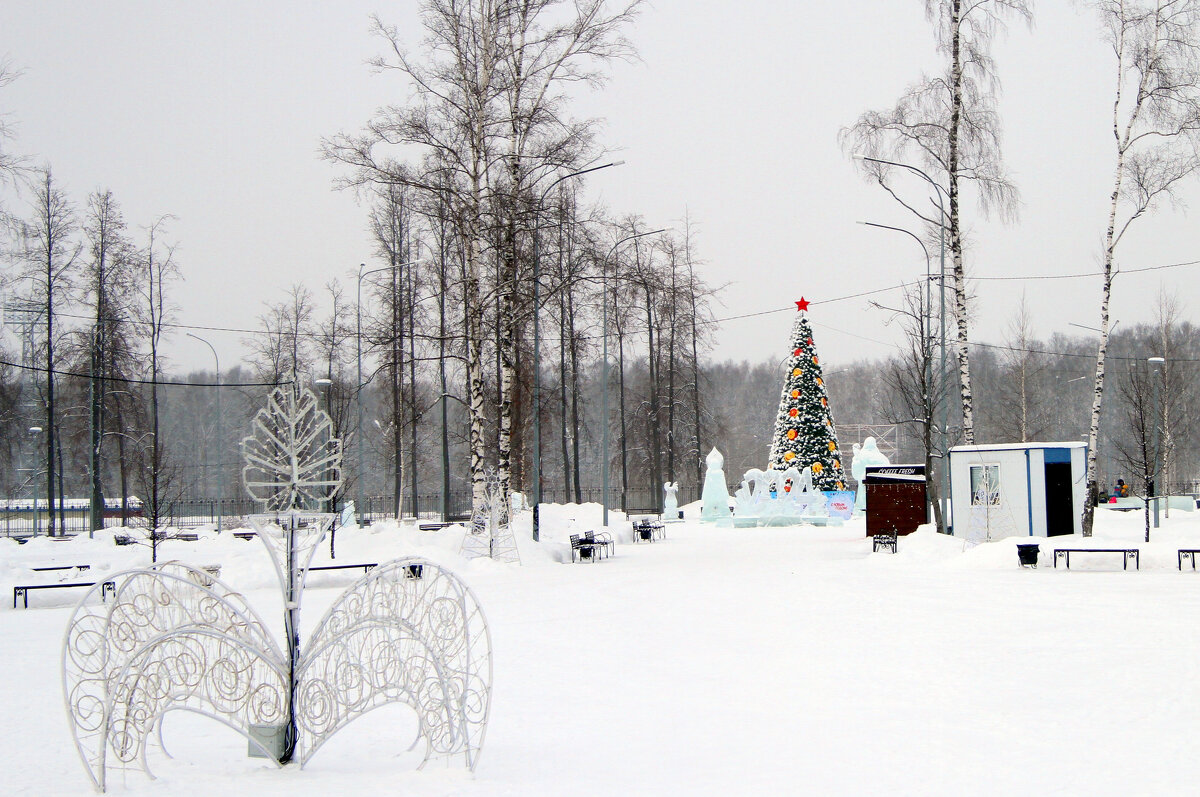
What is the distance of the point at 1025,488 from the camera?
2636 cm

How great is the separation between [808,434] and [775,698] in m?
37.6

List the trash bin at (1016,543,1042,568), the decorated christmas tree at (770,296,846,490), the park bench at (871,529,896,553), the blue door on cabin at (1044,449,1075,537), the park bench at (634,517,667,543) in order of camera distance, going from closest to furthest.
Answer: the trash bin at (1016,543,1042,568)
the blue door on cabin at (1044,449,1075,537)
the park bench at (871,529,896,553)
the park bench at (634,517,667,543)
the decorated christmas tree at (770,296,846,490)

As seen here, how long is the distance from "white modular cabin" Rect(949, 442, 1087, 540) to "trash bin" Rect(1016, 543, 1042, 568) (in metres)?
4.06

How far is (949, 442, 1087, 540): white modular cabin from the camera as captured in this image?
26.2m

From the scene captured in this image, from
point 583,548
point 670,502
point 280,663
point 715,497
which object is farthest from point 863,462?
point 280,663

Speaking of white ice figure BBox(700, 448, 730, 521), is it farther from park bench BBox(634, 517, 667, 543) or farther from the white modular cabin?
the white modular cabin

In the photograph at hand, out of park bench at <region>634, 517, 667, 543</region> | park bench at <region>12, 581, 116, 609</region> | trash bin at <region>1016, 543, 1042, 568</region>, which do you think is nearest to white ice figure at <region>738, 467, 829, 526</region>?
park bench at <region>634, 517, 667, 543</region>

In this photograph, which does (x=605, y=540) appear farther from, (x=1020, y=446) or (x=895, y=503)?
(x=1020, y=446)

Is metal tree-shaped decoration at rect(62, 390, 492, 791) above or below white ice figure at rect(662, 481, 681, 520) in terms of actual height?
above

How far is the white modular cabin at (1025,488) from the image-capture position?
86.1ft

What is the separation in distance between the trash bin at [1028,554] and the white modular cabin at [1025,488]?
4063 millimetres

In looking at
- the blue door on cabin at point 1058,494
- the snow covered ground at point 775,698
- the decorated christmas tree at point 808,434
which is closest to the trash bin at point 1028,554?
the snow covered ground at point 775,698

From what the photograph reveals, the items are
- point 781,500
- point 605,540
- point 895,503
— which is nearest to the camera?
point 605,540

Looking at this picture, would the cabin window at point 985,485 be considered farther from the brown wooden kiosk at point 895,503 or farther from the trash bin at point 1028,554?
the brown wooden kiosk at point 895,503
